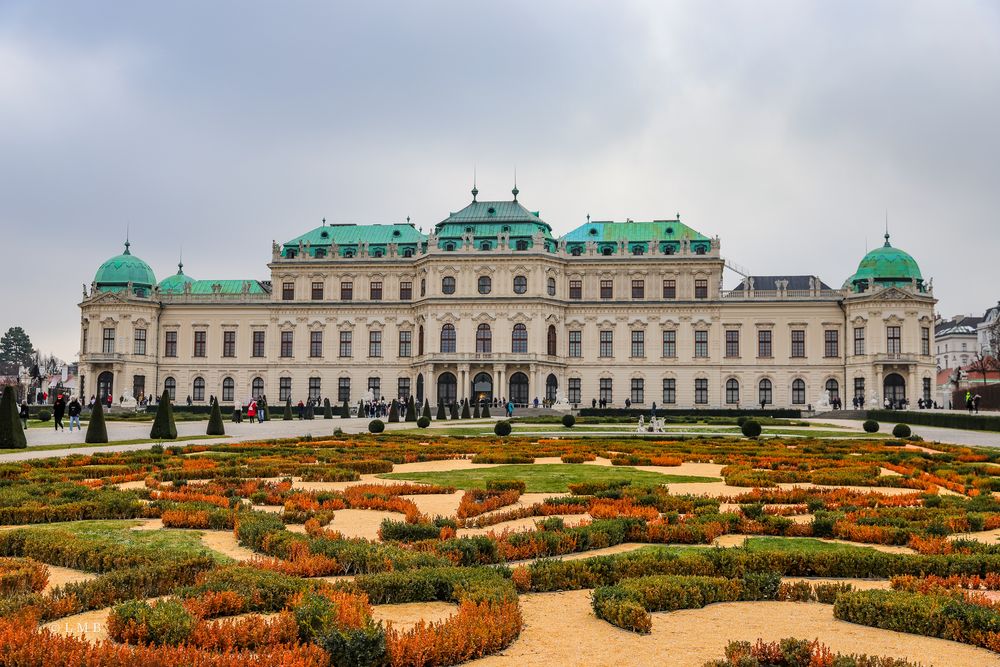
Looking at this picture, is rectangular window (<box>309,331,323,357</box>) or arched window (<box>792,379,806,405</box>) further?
rectangular window (<box>309,331,323,357</box>)

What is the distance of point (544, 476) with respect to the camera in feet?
54.2

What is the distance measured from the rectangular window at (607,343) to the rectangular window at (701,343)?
6312 mm

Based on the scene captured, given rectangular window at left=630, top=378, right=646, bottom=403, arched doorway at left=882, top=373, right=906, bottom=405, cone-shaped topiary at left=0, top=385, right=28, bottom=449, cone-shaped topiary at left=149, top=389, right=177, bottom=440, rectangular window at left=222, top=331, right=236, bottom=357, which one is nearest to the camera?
cone-shaped topiary at left=0, top=385, right=28, bottom=449

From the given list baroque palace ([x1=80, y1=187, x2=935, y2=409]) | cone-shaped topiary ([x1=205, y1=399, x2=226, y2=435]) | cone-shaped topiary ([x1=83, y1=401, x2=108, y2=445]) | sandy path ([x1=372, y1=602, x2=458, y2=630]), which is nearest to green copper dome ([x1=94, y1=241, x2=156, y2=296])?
baroque palace ([x1=80, y1=187, x2=935, y2=409])

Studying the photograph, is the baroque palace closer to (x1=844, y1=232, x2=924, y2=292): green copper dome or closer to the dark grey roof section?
(x1=844, y1=232, x2=924, y2=292): green copper dome

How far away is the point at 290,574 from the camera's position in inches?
305

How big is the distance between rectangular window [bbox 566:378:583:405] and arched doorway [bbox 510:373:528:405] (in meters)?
4.02

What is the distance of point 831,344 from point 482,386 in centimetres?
2649

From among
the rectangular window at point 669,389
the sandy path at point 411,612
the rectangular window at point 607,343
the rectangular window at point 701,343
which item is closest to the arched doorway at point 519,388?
the rectangular window at point 607,343

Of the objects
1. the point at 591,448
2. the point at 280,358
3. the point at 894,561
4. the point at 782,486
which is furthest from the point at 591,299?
the point at 894,561

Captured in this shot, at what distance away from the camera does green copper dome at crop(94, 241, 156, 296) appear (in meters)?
70.9

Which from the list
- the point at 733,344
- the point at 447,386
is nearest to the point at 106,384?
the point at 447,386

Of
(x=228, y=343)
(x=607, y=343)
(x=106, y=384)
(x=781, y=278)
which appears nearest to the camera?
(x=607, y=343)

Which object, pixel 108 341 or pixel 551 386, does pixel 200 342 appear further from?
pixel 551 386
